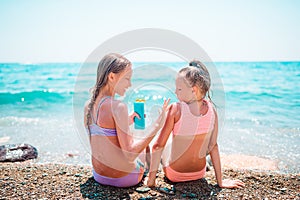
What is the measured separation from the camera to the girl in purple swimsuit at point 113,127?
313 centimetres

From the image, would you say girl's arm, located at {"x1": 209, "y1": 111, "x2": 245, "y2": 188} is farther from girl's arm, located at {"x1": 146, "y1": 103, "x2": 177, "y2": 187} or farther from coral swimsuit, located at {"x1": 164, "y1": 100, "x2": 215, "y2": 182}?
girl's arm, located at {"x1": 146, "y1": 103, "x2": 177, "y2": 187}

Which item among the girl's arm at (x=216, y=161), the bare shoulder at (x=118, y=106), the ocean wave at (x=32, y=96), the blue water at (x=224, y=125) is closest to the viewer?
the bare shoulder at (x=118, y=106)

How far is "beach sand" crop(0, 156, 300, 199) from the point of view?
10.6 ft

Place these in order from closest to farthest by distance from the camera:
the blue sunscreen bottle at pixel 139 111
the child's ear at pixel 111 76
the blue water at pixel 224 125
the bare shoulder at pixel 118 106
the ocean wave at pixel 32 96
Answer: the bare shoulder at pixel 118 106 < the child's ear at pixel 111 76 < the blue sunscreen bottle at pixel 139 111 < the blue water at pixel 224 125 < the ocean wave at pixel 32 96

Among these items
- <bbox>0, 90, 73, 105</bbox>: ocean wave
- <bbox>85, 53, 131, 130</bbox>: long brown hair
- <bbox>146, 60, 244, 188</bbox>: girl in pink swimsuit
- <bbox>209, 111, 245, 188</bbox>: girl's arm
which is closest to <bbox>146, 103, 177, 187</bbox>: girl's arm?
<bbox>146, 60, 244, 188</bbox>: girl in pink swimsuit

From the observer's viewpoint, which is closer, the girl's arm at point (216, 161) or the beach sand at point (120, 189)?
the beach sand at point (120, 189)

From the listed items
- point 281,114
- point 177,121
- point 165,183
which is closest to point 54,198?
point 165,183

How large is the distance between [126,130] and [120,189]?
82 cm

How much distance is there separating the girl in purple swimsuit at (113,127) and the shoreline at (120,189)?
0.22 m

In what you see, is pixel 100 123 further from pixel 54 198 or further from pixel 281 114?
pixel 281 114

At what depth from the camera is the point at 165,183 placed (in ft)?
11.8

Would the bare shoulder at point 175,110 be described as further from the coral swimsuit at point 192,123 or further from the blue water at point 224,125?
the blue water at point 224,125

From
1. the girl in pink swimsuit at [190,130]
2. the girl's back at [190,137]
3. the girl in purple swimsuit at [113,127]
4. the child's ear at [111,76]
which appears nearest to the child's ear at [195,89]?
the girl in pink swimsuit at [190,130]

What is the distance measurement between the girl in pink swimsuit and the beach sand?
0.58 feet
